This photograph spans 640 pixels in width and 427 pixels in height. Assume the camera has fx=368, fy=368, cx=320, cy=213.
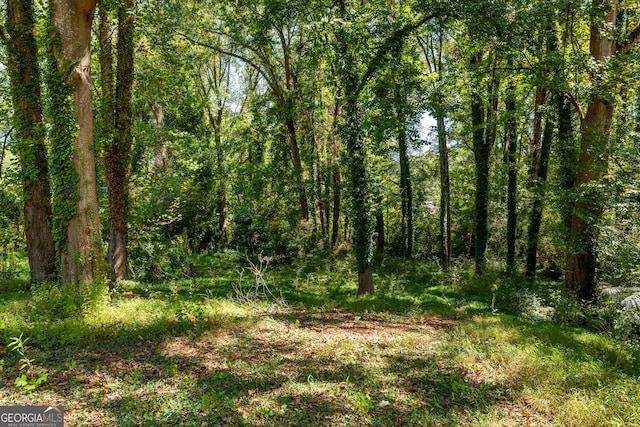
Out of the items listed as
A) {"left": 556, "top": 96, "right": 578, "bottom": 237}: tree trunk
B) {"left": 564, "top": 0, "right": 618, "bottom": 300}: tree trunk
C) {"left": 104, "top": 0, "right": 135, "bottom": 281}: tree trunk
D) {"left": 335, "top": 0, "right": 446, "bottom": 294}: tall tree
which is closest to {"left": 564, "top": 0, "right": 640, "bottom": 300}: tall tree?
{"left": 564, "top": 0, "right": 618, "bottom": 300}: tree trunk

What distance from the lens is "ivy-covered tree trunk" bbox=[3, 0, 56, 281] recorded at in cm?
871

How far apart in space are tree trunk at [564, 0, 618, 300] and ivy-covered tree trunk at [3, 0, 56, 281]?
13500 millimetres

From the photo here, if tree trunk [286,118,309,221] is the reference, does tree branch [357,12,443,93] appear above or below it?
above

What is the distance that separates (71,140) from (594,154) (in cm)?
1239

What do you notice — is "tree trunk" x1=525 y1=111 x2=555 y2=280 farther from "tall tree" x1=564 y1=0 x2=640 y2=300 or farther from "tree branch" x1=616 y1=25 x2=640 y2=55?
"tree branch" x1=616 y1=25 x2=640 y2=55

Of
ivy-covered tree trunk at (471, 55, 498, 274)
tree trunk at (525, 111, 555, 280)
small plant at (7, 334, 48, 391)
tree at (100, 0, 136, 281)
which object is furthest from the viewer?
ivy-covered tree trunk at (471, 55, 498, 274)

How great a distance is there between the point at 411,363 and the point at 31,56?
10835 millimetres

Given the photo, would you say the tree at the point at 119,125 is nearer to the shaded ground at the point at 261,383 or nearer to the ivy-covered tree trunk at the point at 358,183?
the shaded ground at the point at 261,383

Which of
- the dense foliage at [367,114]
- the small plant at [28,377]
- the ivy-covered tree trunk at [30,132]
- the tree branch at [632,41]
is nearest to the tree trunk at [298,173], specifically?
the dense foliage at [367,114]

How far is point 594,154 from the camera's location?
32.5 feet

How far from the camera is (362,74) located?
36.4 feet

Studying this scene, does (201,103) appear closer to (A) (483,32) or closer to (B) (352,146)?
(B) (352,146)

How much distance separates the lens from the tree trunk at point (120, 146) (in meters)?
10.3

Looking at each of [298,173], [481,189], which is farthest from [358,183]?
[298,173]
